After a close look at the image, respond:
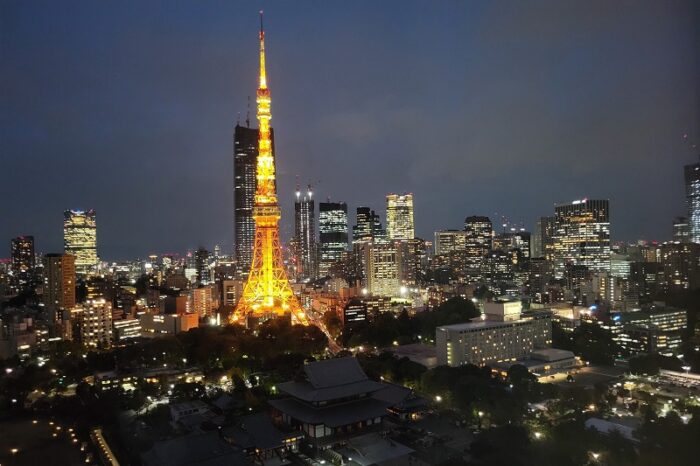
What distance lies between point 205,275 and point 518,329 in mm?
21610

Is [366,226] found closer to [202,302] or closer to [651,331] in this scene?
[202,302]

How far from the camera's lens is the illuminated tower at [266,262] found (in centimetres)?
1304

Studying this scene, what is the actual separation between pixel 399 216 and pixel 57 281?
22704mm

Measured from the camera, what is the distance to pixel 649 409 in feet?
22.5

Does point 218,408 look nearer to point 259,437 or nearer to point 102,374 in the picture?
point 259,437

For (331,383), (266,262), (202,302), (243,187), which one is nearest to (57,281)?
(202,302)

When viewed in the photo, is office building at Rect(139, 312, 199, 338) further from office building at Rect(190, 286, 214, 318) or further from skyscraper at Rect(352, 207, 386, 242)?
skyscraper at Rect(352, 207, 386, 242)

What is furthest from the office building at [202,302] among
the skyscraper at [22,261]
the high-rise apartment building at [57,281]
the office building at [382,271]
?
the office building at [382,271]

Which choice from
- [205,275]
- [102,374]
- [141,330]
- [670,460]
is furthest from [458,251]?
[670,460]

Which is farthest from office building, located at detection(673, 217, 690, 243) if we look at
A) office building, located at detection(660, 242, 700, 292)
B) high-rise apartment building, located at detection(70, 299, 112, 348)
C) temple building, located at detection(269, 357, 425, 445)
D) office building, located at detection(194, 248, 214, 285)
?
office building, located at detection(194, 248, 214, 285)

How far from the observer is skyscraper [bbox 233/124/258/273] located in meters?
32.4

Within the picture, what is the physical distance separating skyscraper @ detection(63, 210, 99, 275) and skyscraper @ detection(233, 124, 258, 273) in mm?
9261

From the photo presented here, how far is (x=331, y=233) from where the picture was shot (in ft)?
117

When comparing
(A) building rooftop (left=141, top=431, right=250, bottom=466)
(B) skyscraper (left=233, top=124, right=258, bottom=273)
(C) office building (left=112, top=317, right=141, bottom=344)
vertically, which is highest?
(B) skyscraper (left=233, top=124, right=258, bottom=273)
